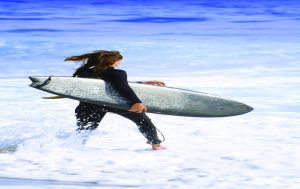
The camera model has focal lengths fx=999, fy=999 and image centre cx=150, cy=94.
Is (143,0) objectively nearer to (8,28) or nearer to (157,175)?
(8,28)

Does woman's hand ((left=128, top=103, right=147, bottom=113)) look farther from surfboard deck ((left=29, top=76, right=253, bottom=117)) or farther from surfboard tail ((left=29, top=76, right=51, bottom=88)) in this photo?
surfboard tail ((left=29, top=76, right=51, bottom=88))

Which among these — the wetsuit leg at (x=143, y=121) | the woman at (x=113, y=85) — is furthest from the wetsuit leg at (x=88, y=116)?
the wetsuit leg at (x=143, y=121)

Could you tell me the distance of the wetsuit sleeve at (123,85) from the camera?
26.1 ft

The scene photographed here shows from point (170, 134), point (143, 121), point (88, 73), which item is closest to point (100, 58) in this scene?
point (88, 73)

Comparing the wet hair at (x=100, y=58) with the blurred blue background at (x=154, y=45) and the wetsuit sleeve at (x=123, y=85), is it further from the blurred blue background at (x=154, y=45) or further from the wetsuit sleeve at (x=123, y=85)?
the blurred blue background at (x=154, y=45)

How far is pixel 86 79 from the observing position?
8.14m

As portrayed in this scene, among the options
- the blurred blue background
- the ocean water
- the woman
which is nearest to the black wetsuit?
the woman

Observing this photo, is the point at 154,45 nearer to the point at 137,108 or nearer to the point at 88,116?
the point at 88,116

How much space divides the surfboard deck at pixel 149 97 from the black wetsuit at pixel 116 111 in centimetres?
7

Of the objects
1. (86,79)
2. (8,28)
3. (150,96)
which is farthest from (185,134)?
(8,28)

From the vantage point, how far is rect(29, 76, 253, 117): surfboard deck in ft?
26.6

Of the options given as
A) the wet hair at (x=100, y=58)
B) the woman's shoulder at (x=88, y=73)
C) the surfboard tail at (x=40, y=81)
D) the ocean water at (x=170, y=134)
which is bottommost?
the ocean water at (x=170, y=134)

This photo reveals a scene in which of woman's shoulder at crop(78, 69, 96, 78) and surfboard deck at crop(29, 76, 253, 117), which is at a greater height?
woman's shoulder at crop(78, 69, 96, 78)

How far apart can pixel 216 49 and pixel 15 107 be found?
36.5 feet
